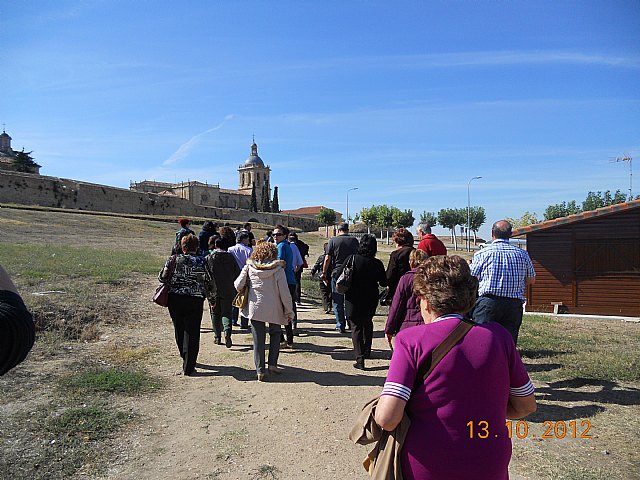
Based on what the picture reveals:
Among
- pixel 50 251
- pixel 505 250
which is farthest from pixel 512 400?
pixel 50 251

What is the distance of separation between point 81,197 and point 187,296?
50.8 m

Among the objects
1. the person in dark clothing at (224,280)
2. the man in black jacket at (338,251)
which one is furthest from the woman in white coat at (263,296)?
the man in black jacket at (338,251)

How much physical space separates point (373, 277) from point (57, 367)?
4512 mm

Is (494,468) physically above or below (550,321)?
above

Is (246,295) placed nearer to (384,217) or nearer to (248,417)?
(248,417)

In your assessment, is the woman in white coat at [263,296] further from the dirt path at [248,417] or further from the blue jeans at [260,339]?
the dirt path at [248,417]

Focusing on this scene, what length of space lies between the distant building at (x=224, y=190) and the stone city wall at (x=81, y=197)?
125 feet

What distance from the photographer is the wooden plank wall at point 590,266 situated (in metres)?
11.6

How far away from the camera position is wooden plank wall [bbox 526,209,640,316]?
11.6m

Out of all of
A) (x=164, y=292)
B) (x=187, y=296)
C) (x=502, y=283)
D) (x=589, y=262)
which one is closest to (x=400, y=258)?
(x=502, y=283)

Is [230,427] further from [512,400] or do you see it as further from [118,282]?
[118,282]

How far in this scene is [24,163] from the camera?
5853 cm

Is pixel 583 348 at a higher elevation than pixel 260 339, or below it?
below

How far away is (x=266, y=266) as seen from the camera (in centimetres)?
621
